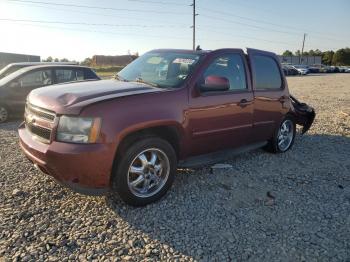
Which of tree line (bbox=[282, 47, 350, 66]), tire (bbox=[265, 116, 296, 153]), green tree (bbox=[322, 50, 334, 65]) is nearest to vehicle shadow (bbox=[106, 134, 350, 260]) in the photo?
tire (bbox=[265, 116, 296, 153])

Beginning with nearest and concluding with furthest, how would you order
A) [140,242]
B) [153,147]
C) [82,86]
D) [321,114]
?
[140,242], [153,147], [82,86], [321,114]

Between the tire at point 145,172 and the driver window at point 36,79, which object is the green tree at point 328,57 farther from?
the tire at point 145,172

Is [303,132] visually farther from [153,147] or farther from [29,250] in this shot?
[29,250]

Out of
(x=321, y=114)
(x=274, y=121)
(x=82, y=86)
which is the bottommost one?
(x=321, y=114)

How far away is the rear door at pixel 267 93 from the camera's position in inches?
220

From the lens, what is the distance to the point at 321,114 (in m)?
11.0

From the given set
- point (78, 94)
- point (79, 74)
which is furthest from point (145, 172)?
point (79, 74)

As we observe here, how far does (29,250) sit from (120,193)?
1.09 meters

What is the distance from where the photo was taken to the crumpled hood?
12.1 feet

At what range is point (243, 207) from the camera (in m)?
4.26

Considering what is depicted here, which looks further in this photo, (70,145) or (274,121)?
(274,121)

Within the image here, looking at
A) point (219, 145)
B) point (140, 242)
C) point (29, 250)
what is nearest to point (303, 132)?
point (219, 145)

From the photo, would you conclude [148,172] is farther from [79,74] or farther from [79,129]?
[79,74]

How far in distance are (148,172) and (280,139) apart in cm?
332
